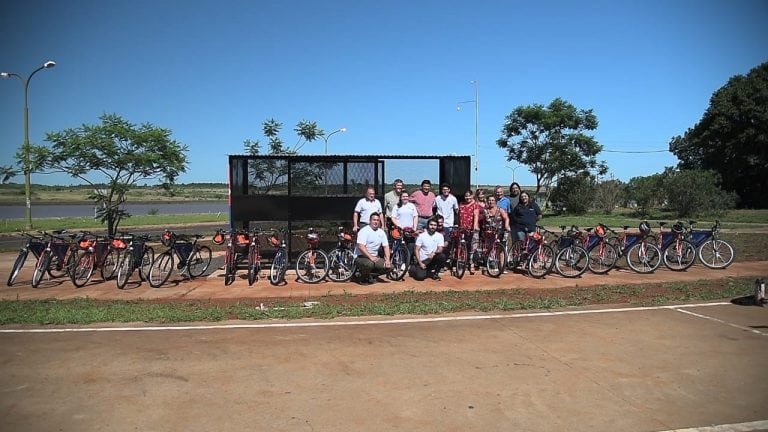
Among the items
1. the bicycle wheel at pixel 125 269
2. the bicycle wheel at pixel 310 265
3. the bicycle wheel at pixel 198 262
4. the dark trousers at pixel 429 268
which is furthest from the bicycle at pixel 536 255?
the bicycle wheel at pixel 125 269

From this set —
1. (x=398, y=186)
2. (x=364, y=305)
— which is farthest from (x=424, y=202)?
(x=364, y=305)

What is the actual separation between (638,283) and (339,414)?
7.53 m

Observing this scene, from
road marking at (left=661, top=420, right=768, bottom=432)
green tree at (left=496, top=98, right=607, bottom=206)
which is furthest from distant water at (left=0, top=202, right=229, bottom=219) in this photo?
road marking at (left=661, top=420, right=768, bottom=432)

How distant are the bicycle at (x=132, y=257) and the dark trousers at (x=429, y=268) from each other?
4.96 m

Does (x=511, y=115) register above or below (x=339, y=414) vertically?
above

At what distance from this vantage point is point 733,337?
6.07m

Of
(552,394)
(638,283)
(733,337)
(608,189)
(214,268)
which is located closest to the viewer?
(552,394)

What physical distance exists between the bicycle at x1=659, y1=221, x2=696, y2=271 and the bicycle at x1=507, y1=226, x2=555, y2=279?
2.70 m

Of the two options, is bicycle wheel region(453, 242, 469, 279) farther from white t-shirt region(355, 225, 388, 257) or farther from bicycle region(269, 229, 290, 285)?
bicycle region(269, 229, 290, 285)

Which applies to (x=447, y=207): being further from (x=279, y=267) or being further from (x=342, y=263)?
(x=279, y=267)

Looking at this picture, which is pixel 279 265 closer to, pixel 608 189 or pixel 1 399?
pixel 1 399

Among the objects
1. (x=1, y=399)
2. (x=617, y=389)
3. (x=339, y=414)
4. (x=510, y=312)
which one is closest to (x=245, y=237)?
(x=510, y=312)

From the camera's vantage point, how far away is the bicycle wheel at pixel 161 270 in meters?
9.70

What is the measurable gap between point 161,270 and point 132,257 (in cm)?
56
